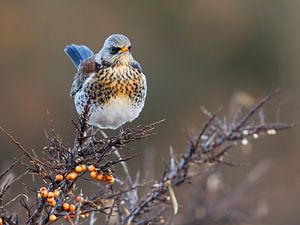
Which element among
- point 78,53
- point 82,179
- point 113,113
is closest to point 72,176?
point 82,179

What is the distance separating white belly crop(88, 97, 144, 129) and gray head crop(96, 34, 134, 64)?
217mm

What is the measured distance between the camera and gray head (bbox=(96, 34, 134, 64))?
4.40 metres

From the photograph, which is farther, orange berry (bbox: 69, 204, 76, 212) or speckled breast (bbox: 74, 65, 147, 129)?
speckled breast (bbox: 74, 65, 147, 129)

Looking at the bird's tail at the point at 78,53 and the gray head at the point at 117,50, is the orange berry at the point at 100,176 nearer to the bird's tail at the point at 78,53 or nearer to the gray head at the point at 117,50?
the gray head at the point at 117,50

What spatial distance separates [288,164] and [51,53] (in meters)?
4.33

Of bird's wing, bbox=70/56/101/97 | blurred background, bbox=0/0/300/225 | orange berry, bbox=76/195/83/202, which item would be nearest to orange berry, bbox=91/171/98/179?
orange berry, bbox=76/195/83/202

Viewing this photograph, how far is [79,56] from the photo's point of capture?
549 centimetres

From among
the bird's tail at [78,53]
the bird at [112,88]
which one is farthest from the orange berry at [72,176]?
the bird's tail at [78,53]

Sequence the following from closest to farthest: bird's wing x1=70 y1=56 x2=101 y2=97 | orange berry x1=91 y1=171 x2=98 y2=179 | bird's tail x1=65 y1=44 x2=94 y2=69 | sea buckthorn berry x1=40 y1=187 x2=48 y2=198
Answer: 1. sea buckthorn berry x1=40 y1=187 x2=48 y2=198
2. orange berry x1=91 y1=171 x2=98 y2=179
3. bird's wing x1=70 y1=56 x2=101 y2=97
4. bird's tail x1=65 y1=44 x2=94 y2=69

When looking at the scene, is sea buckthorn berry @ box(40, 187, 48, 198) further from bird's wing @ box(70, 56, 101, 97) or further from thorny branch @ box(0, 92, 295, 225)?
bird's wing @ box(70, 56, 101, 97)

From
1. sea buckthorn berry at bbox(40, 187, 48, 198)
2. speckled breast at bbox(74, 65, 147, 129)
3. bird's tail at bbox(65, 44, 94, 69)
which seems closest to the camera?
sea buckthorn berry at bbox(40, 187, 48, 198)

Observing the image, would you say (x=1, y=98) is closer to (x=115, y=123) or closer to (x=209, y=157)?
(x=115, y=123)

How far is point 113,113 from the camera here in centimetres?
450

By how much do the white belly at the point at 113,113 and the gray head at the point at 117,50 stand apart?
217 millimetres
